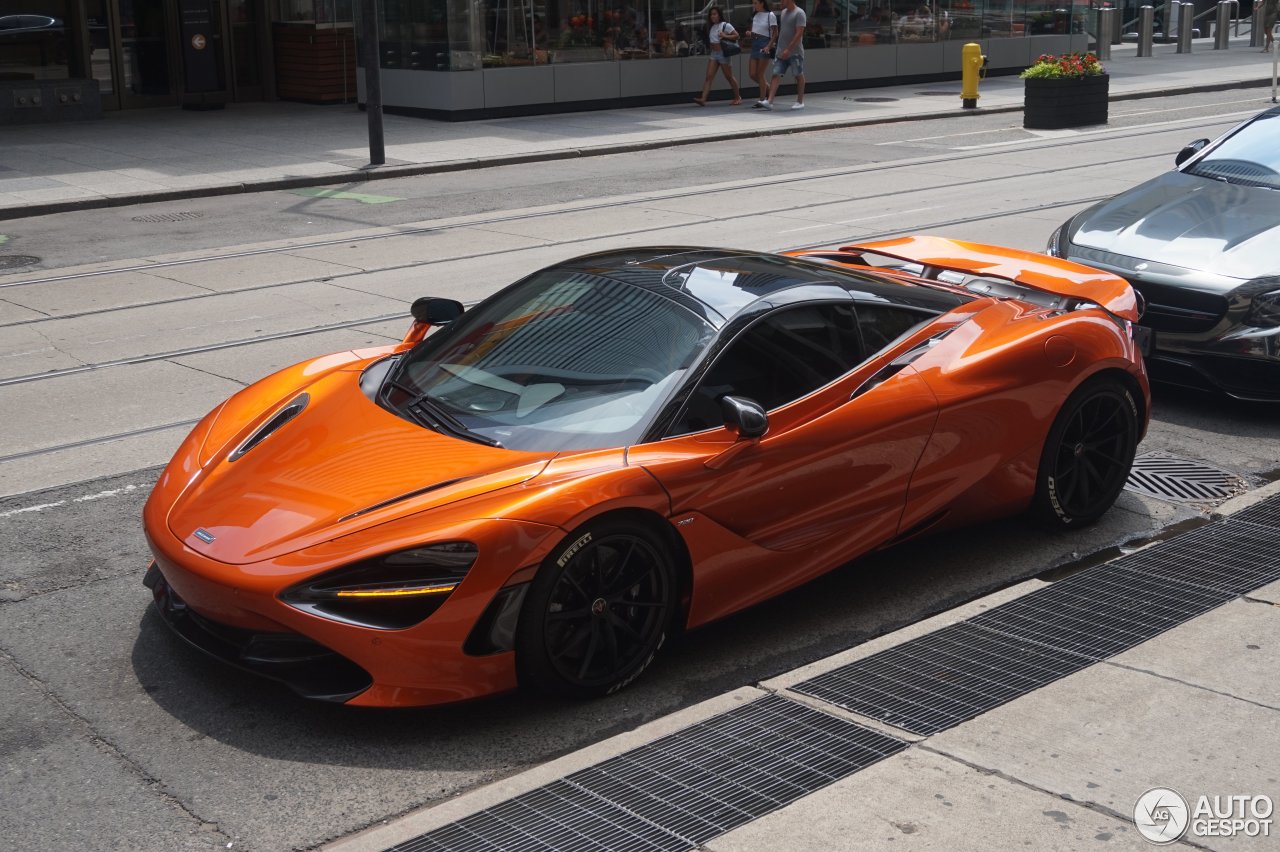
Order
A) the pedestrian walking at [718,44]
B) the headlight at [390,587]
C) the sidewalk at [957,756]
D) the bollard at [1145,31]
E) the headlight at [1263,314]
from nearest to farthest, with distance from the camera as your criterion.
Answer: the sidewalk at [957,756], the headlight at [390,587], the headlight at [1263,314], the pedestrian walking at [718,44], the bollard at [1145,31]

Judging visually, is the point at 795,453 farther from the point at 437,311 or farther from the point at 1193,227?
the point at 1193,227

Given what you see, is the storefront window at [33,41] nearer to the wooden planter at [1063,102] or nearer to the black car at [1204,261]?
the wooden planter at [1063,102]

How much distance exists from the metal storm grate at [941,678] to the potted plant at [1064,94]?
63.1 feet

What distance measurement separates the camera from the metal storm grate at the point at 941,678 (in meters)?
4.66

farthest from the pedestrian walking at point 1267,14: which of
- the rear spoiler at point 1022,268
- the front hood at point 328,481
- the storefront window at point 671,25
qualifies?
the front hood at point 328,481

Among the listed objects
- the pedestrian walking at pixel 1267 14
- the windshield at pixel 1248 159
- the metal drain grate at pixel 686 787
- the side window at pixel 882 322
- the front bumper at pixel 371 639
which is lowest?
the metal drain grate at pixel 686 787

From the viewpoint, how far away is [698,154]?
830 inches

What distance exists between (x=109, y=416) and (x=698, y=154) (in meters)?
13.8

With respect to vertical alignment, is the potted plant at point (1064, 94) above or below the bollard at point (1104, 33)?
below

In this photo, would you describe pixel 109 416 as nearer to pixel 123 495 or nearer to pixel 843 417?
pixel 123 495

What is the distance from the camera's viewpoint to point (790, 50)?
26562mm

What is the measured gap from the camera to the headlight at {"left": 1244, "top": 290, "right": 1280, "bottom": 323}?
8109mm

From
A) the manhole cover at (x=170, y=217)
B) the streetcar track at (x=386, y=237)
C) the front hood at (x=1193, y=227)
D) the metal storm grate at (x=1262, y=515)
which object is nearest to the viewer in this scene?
the metal storm grate at (x=1262, y=515)

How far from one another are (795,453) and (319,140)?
729 inches
